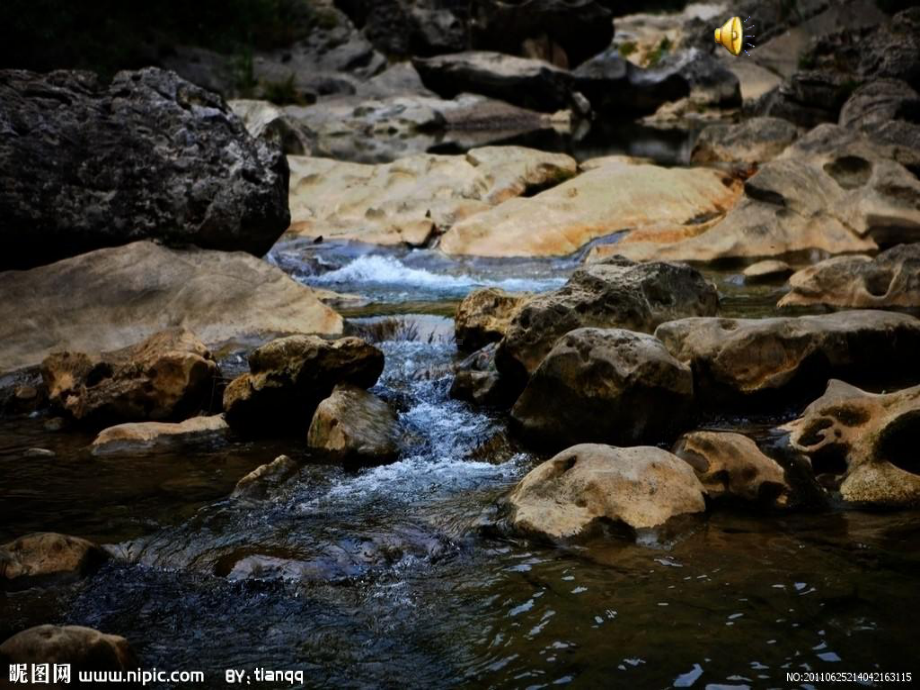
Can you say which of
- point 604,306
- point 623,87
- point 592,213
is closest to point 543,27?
point 623,87

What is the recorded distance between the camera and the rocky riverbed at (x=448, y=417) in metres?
3.79

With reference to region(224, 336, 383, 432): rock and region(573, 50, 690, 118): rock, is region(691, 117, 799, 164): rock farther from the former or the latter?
region(573, 50, 690, 118): rock

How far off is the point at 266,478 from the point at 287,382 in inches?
43.1

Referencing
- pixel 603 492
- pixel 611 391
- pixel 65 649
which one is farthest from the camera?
pixel 611 391

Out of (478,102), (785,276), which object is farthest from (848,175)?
(478,102)

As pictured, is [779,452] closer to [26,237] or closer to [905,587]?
[905,587]

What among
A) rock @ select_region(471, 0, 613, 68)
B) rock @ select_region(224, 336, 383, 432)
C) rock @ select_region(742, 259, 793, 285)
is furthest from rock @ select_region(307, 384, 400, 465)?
rock @ select_region(471, 0, 613, 68)

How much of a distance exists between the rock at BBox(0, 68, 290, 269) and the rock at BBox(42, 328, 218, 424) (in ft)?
6.05

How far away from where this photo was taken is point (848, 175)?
12094 mm

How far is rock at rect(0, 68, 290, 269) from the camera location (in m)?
8.48

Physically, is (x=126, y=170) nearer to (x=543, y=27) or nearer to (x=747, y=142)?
(x=747, y=142)

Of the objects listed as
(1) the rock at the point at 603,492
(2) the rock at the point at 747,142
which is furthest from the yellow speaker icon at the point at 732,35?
(2) the rock at the point at 747,142

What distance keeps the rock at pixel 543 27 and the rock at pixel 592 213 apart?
21778 mm

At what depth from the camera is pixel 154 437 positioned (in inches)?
252
